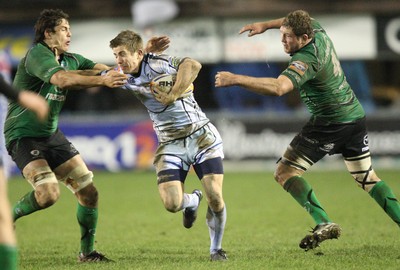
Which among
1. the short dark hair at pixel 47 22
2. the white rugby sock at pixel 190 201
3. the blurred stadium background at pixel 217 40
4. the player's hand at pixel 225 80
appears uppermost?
the short dark hair at pixel 47 22

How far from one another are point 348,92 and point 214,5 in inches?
536

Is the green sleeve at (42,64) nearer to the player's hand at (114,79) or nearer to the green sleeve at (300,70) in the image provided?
the player's hand at (114,79)

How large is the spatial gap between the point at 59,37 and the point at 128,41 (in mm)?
808

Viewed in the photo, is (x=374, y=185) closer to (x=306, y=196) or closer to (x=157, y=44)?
(x=306, y=196)

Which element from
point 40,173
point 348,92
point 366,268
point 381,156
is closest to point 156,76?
point 40,173

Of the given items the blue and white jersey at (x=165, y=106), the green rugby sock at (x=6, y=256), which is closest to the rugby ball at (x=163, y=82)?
the blue and white jersey at (x=165, y=106)

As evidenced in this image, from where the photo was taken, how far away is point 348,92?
8.70m

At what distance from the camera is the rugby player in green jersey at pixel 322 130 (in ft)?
26.9

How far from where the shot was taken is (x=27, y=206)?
27.4ft

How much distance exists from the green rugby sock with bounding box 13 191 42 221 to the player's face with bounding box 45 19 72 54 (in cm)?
150

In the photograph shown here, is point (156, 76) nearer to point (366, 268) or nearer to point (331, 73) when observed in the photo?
point (331, 73)

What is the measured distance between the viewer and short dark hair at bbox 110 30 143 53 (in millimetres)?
7945

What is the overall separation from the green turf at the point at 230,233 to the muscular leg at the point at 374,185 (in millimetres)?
423

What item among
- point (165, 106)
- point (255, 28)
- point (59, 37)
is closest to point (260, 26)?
point (255, 28)
